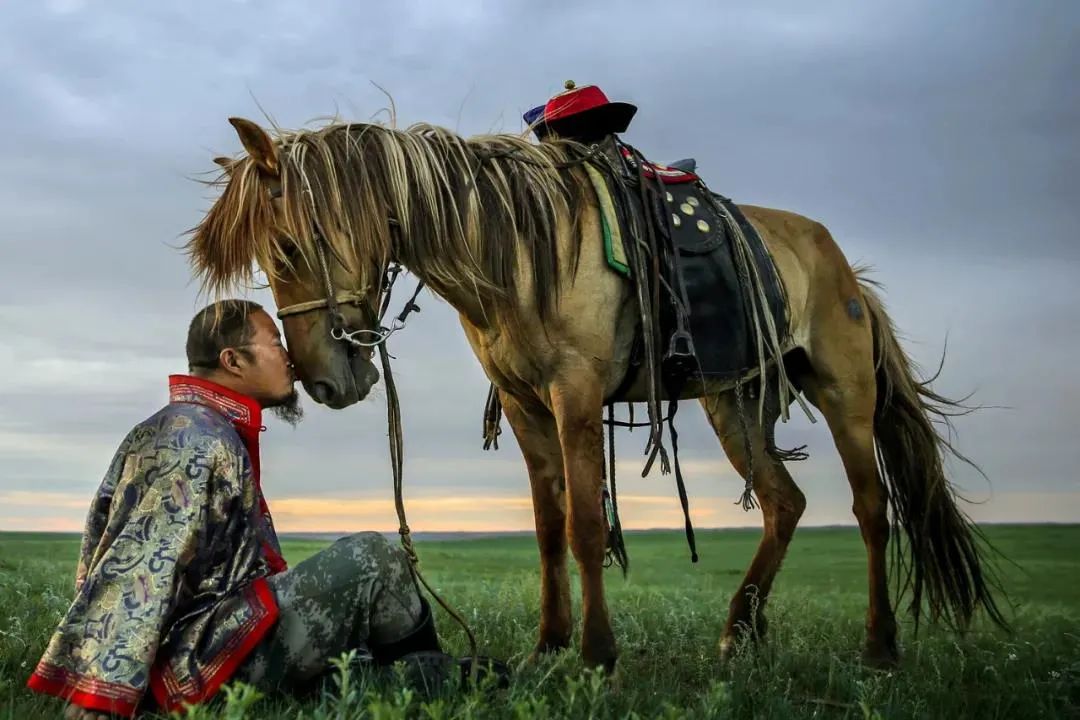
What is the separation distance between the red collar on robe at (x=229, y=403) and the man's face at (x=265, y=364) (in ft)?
0.19

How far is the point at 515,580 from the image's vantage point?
8.42m

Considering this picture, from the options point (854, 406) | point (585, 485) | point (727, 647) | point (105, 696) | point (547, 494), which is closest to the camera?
point (105, 696)

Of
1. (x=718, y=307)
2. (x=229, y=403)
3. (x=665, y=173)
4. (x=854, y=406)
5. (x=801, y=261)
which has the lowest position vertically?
(x=229, y=403)

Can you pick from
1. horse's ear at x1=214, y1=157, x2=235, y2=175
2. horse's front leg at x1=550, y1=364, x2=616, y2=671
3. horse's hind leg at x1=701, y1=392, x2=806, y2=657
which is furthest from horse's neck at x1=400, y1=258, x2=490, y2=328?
horse's hind leg at x1=701, y1=392, x2=806, y2=657

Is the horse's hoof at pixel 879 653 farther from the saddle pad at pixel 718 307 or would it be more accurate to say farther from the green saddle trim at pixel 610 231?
the green saddle trim at pixel 610 231

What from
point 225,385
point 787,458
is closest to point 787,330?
point 787,458

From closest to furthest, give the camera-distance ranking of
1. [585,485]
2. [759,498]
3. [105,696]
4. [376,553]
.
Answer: [105,696] → [376,553] → [585,485] → [759,498]

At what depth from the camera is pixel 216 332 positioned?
3330 mm

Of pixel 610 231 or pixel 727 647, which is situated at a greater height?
pixel 610 231

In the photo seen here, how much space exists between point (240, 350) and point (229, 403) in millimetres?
183

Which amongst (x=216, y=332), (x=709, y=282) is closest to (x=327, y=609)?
(x=216, y=332)

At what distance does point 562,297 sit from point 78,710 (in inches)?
93.5

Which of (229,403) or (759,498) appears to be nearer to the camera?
(229,403)

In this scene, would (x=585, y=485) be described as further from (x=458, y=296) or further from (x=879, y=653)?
(x=879, y=653)
